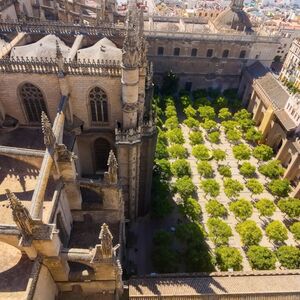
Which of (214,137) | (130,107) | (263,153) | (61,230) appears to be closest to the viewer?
(61,230)

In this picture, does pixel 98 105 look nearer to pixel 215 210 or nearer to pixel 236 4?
pixel 215 210

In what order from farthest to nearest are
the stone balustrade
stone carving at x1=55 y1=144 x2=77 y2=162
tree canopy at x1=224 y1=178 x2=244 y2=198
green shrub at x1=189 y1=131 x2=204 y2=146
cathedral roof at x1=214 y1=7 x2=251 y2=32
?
cathedral roof at x1=214 y1=7 x2=251 y2=32 < green shrub at x1=189 y1=131 x2=204 y2=146 < tree canopy at x1=224 y1=178 x2=244 y2=198 < the stone balustrade < stone carving at x1=55 y1=144 x2=77 y2=162

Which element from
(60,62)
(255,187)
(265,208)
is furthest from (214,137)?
(60,62)

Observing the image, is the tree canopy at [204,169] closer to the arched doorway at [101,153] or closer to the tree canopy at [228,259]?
the tree canopy at [228,259]

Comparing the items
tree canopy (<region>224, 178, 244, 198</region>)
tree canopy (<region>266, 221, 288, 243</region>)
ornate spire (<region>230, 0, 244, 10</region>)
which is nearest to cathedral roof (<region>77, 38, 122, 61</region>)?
tree canopy (<region>224, 178, 244, 198</region>)

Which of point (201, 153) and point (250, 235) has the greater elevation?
point (250, 235)

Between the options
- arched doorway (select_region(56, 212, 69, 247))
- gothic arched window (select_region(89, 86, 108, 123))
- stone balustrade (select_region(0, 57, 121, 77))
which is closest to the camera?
arched doorway (select_region(56, 212, 69, 247))

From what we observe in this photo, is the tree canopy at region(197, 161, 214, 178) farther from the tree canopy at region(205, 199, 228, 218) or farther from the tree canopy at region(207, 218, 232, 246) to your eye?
the tree canopy at region(207, 218, 232, 246)
